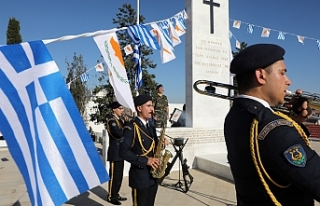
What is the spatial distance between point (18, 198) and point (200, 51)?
6298 mm

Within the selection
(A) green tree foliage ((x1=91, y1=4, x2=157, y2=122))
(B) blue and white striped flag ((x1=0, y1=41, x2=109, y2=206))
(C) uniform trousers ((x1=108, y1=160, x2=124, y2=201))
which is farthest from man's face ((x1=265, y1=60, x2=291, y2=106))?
(A) green tree foliage ((x1=91, y1=4, x2=157, y2=122))

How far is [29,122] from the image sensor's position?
56.6 inches

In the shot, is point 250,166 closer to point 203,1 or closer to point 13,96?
point 13,96

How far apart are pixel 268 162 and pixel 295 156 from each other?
110 millimetres

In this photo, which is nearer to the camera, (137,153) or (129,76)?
(137,153)

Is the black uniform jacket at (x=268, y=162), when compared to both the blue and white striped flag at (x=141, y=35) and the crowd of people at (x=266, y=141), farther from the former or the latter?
the blue and white striped flag at (x=141, y=35)

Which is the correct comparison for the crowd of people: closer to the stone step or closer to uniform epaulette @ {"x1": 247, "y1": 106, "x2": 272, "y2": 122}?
uniform epaulette @ {"x1": 247, "y1": 106, "x2": 272, "y2": 122}

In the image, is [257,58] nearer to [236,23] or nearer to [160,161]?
[160,161]

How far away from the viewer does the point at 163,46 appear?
8164 mm

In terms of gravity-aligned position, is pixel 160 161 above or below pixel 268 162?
below

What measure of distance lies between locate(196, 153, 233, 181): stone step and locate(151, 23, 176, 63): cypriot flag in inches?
128

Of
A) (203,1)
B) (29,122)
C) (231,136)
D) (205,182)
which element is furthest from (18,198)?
(203,1)

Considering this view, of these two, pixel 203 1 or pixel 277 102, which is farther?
pixel 203 1

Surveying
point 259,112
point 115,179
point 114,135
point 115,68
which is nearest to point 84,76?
point 114,135
